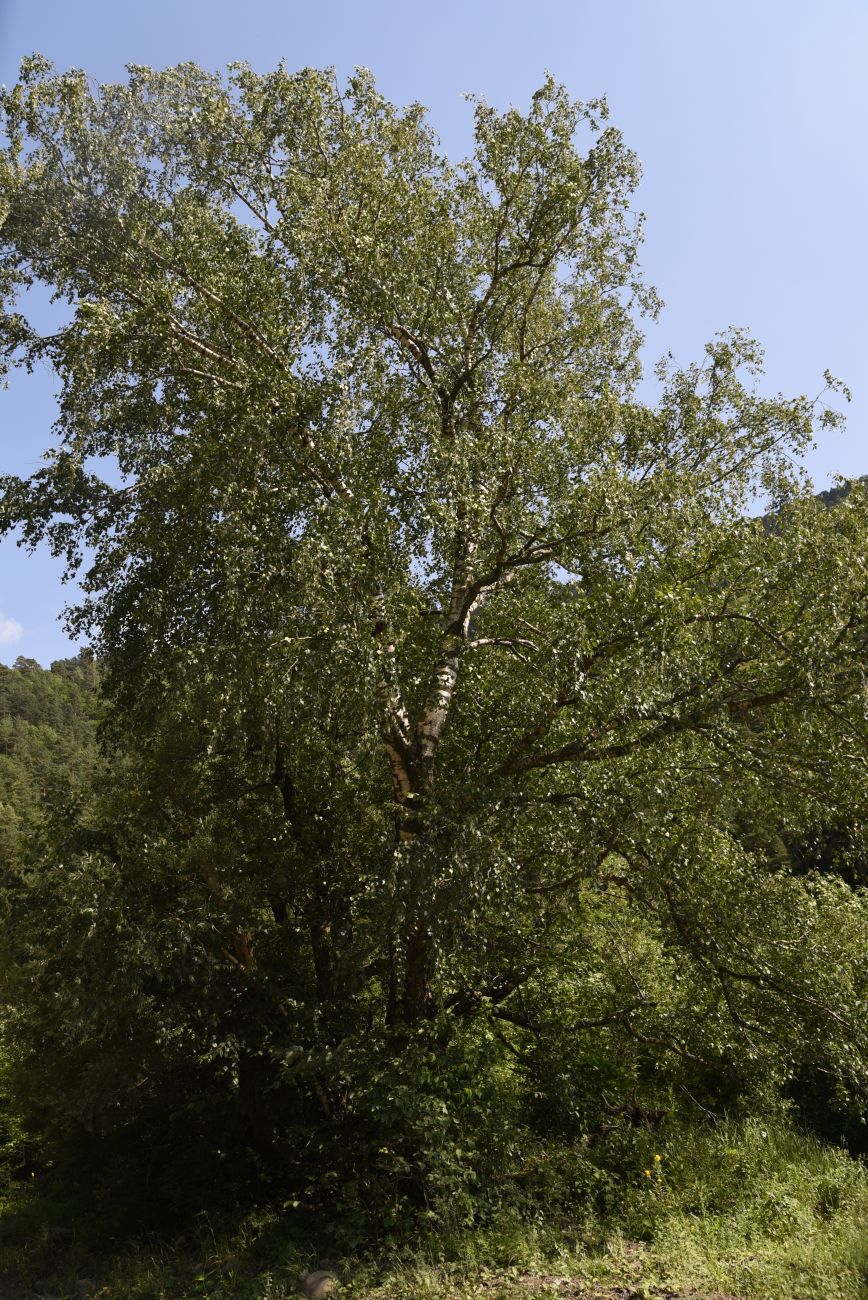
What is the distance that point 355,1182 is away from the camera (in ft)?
29.1

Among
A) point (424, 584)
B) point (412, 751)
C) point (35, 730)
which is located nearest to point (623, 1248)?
point (412, 751)

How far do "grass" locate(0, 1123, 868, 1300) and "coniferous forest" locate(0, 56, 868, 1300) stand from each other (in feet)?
0.19

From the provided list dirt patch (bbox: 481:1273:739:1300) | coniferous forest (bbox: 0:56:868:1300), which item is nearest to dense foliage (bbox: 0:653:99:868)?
coniferous forest (bbox: 0:56:868:1300)

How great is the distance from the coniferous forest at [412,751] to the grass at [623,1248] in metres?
0.06

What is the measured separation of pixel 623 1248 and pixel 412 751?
482 cm

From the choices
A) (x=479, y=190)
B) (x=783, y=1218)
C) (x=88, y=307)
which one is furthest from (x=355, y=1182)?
(x=479, y=190)

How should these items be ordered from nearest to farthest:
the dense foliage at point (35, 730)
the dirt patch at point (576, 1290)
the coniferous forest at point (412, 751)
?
the dirt patch at point (576, 1290)
the coniferous forest at point (412, 751)
the dense foliage at point (35, 730)

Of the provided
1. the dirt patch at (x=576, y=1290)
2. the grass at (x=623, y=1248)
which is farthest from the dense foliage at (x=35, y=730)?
the dirt patch at (x=576, y=1290)

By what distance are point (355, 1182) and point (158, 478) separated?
7.42 meters

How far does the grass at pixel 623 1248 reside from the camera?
22.1 ft

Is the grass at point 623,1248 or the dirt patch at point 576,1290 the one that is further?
the grass at point 623,1248

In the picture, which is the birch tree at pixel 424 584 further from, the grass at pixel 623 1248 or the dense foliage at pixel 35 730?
the dense foliage at pixel 35 730

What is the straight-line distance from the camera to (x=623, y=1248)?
7496 mm

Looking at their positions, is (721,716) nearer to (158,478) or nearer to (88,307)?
(158,478)
